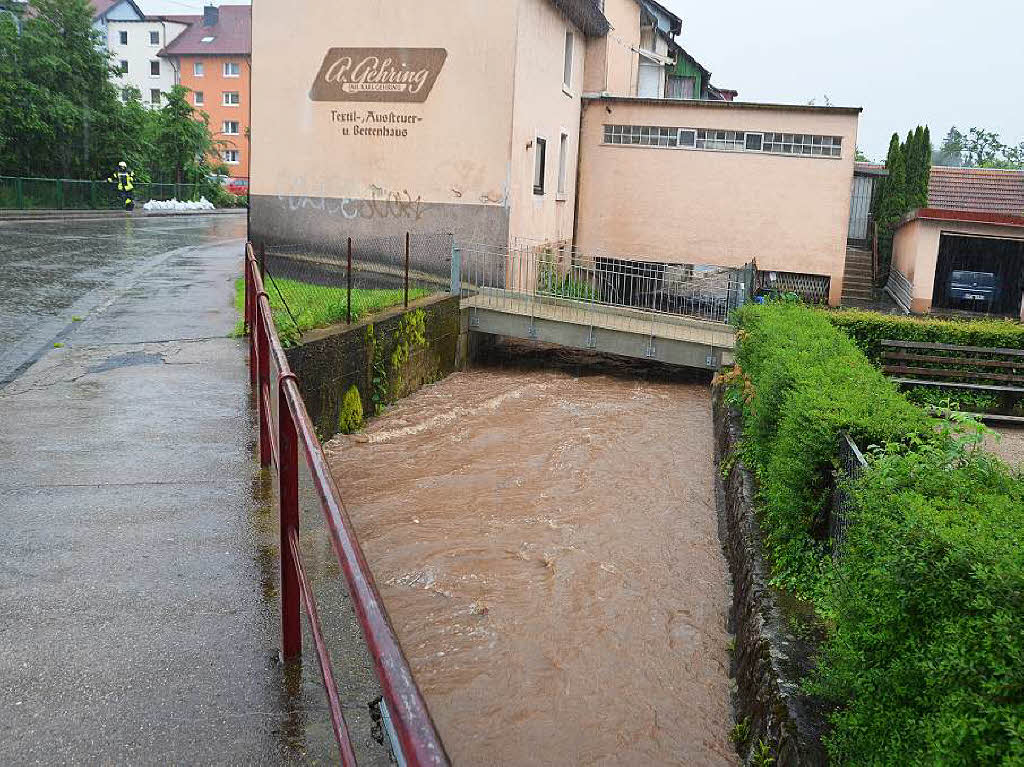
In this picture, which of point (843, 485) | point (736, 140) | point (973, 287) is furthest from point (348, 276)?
point (973, 287)

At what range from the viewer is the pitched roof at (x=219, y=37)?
229 feet

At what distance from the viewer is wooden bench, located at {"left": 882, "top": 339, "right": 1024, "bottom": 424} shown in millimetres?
15391

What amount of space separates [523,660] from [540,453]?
5.51 metres

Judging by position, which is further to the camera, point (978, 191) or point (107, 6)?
point (107, 6)

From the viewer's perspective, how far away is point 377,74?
18672 mm

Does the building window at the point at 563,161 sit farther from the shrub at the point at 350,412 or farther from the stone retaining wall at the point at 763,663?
the stone retaining wall at the point at 763,663

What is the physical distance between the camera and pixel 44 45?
36.5 meters

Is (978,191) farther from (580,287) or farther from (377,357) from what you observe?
(377,357)

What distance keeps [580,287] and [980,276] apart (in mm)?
14935

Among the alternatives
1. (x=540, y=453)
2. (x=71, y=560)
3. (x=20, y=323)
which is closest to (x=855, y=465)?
(x=71, y=560)

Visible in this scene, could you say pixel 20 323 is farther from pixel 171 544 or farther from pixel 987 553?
pixel 987 553

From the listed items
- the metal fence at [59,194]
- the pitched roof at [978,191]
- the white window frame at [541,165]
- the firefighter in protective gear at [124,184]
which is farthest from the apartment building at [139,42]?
the white window frame at [541,165]

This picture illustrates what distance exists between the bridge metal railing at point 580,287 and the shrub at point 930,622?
1301cm

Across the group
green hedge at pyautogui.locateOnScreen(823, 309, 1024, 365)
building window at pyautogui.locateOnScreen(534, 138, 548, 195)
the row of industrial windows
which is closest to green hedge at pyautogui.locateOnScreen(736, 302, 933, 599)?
green hedge at pyautogui.locateOnScreen(823, 309, 1024, 365)
